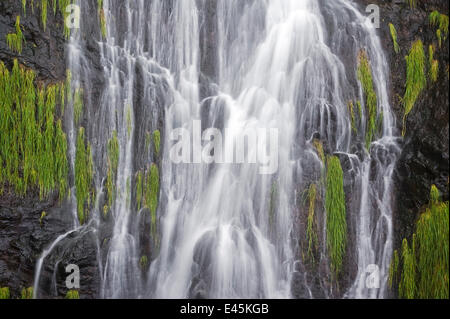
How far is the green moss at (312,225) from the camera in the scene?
596 centimetres

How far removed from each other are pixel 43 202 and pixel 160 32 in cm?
250

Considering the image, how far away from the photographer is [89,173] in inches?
235

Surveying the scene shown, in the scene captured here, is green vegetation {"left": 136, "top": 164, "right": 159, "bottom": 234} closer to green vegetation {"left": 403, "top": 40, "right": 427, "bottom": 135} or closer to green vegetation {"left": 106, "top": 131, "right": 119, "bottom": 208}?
green vegetation {"left": 106, "top": 131, "right": 119, "bottom": 208}

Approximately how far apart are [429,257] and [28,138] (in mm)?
4920

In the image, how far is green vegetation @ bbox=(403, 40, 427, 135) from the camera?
20.0 feet

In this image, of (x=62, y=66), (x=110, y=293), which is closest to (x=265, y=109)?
(x=62, y=66)

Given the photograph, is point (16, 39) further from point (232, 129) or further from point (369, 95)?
point (369, 95)

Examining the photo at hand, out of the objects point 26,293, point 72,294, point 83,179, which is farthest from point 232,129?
point 26,293

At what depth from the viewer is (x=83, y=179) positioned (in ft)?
19.5

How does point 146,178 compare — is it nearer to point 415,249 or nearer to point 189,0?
point 189,0

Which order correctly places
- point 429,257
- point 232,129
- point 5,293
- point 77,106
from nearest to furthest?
point 5,293
point 429,257
point 77,106
point 232,129

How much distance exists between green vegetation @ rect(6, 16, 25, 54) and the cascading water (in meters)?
0.60

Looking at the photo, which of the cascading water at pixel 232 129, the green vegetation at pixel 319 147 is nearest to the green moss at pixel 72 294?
the cascading water at pixel 232 129

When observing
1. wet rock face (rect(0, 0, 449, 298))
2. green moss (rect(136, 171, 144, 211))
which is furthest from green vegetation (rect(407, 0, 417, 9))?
green moss (rect(136, 171, 144, 211))
